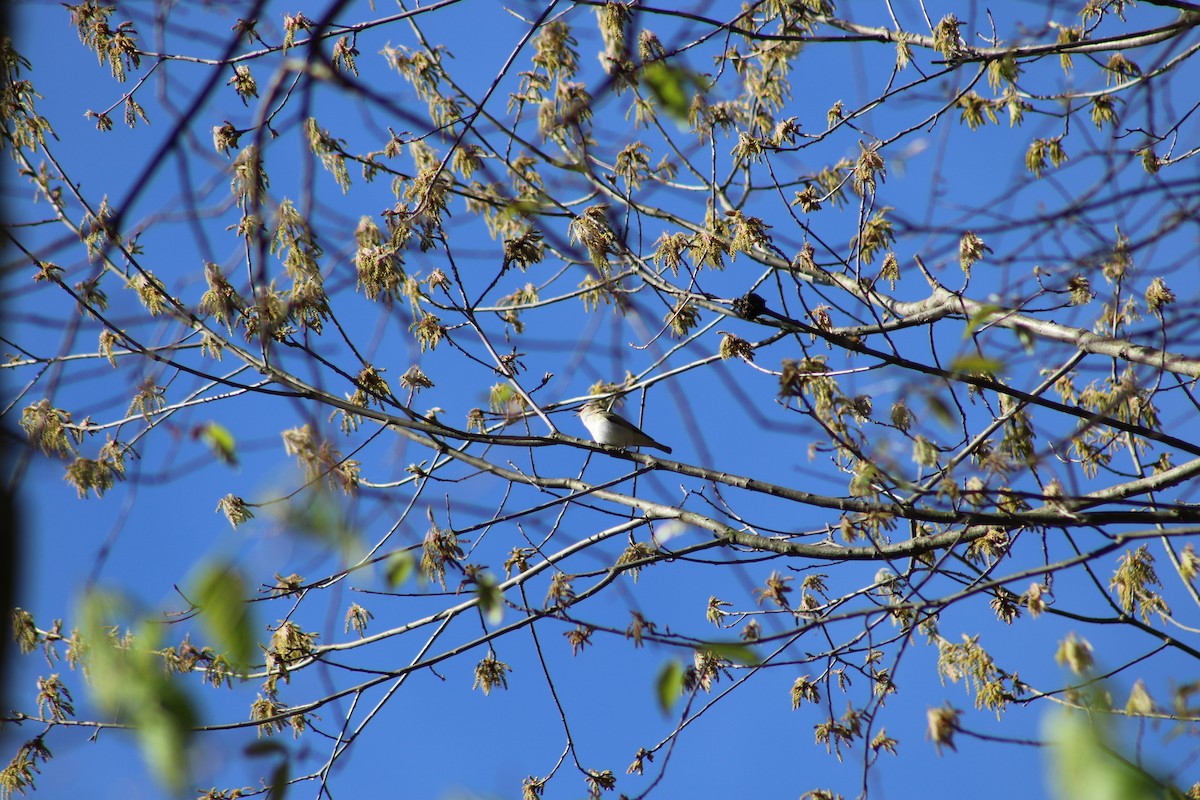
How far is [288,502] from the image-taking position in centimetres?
221

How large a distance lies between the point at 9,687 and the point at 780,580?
→ 141 inches

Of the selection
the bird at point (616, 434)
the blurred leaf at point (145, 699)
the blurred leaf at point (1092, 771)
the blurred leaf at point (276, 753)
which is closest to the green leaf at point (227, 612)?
the blurred leaf at point (145, 699)

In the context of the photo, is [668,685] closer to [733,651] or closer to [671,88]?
[733,651]

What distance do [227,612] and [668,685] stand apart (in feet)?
4.18

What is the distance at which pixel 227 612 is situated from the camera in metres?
1.67

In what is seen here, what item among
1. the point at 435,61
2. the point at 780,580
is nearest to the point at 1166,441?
the point at 780,580

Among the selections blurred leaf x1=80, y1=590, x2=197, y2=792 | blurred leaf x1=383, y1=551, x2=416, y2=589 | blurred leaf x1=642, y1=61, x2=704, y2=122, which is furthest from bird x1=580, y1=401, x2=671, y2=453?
blurred leaf x1=80, y1=590, x2=197, y2=792

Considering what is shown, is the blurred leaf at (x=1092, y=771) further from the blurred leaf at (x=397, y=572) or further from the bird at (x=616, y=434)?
the bird at (x=616, y=434)

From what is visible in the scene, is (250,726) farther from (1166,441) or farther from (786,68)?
(786,68)

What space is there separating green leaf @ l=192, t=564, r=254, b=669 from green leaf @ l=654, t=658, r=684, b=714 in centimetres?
117

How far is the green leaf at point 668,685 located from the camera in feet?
8.31

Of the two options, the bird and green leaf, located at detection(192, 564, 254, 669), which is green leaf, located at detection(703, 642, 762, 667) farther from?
the bird

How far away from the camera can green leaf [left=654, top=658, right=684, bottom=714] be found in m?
2.53

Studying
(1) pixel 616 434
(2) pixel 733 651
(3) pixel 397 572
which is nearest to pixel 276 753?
(3) pixel 397 572
